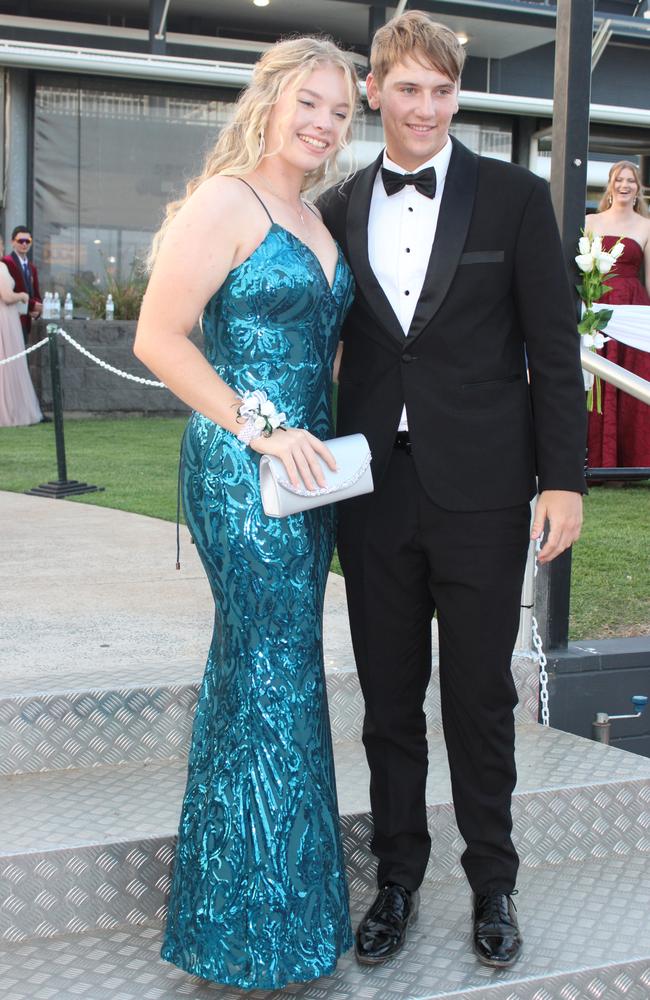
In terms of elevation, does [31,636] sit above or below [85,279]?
below

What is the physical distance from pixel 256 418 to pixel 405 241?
59 centimetres

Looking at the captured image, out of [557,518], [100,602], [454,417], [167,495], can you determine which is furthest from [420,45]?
[167,495]

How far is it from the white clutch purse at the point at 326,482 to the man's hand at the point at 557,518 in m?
0.49

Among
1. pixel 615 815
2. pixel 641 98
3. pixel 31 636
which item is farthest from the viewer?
pixel 641 98

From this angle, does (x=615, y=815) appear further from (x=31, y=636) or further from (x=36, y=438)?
(x=36, y=438)

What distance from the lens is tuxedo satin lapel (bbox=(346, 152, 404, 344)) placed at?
8.20 ft

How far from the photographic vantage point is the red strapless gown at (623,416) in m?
8.08

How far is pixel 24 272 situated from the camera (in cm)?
1277

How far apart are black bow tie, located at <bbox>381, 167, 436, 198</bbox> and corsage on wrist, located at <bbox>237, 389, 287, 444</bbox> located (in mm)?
627

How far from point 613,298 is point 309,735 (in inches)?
258

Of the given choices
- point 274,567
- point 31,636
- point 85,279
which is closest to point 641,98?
point 85,279

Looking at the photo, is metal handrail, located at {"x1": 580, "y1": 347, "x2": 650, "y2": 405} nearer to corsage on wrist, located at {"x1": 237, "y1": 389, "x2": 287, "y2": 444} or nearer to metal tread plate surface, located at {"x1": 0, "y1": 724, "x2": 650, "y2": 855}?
metal tread plate surface, located at {"x1": 0, "y1": 724, "x2": 650, "y2": 855}

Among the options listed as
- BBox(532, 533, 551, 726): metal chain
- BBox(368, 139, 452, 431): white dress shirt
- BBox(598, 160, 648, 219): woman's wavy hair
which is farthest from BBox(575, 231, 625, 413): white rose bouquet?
BBox(598, 160, 648, 219): woman's wavy hair

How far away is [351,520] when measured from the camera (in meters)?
2.60
